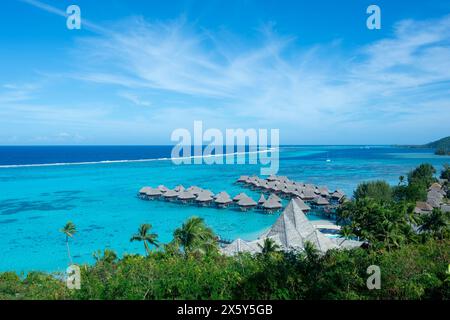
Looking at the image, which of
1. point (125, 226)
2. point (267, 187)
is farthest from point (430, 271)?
point (267, 187)

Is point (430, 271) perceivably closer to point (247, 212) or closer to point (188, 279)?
point (188, 279)

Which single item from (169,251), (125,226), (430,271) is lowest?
(125,226)

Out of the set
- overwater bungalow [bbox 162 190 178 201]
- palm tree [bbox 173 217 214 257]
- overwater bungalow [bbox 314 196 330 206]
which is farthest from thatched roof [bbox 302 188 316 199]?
palm tree [bbox 173 217 214 257]

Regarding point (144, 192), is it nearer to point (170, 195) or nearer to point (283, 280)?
point (170, 195)

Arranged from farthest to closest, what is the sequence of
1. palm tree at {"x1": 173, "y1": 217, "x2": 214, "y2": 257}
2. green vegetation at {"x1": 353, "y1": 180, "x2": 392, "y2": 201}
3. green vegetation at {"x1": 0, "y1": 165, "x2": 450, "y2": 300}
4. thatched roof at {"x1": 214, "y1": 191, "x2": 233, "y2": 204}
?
thatched roof at {"x1": 214, "y1": 191, "x2": 233, "y2": 204} < green vegetation at {"x1": 353, "y1": 180, "x2": 392, "y2": 201} < palm tree at {"x1": 173, "y1": 217, "x2": 214, "y2": 257} < green vegetation at {"x1": 0, "y1": 165, "x2": 450, "y2": 300}

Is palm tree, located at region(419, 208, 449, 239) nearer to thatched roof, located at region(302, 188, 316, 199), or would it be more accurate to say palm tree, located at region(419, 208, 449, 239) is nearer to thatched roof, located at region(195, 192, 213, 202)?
thatched roof, located at region(302, 188, 316, 199)

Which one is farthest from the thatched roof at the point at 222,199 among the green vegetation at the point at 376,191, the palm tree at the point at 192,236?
the palm tree at the point at 192,236
